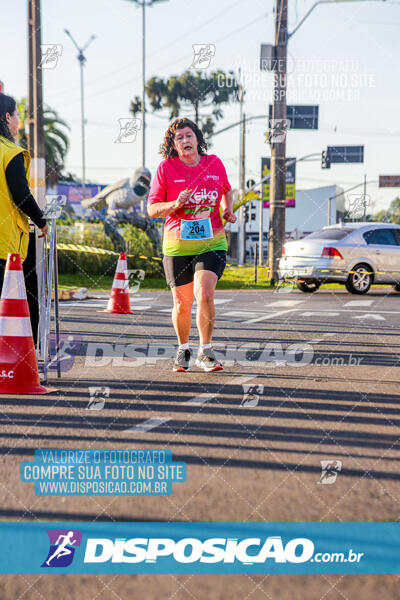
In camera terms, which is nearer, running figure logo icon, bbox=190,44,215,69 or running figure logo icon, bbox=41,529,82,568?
running figure logo icon, bbox=41,529,82,568

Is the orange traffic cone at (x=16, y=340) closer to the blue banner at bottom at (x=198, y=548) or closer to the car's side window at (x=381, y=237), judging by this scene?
the blue banner at bottom at (x=198, y=548)

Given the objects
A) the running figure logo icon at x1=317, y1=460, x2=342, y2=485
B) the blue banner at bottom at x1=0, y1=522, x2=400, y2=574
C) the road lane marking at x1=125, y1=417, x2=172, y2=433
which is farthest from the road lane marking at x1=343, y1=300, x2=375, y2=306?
the blue banner at bottom at x1=0, y1=522, x2=400, y2=574

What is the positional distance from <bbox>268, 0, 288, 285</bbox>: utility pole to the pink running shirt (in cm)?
1417

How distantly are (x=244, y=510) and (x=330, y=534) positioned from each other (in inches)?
13.4

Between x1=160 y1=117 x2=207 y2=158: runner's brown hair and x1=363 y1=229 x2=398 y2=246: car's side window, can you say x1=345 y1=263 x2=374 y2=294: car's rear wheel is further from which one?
x1=160 y1=117 x2=207 y2=158: runner's brown hair

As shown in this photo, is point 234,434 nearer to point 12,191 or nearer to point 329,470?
point 329,470

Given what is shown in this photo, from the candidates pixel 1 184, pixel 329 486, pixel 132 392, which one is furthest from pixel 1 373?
pixel 329 486

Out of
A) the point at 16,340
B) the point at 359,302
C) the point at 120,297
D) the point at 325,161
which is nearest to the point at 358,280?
the point at 359,302

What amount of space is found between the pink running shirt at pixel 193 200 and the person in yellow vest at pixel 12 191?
105 centimetres

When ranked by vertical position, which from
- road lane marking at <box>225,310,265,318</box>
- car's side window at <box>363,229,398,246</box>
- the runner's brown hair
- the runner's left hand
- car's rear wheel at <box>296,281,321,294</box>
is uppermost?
the runner's brown hair

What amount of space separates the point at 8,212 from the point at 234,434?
2.33 m

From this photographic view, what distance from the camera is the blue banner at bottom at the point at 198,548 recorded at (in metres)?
2.25

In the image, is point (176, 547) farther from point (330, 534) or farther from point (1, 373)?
point (1, 373)

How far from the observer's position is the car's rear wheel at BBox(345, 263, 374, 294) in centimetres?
1689
